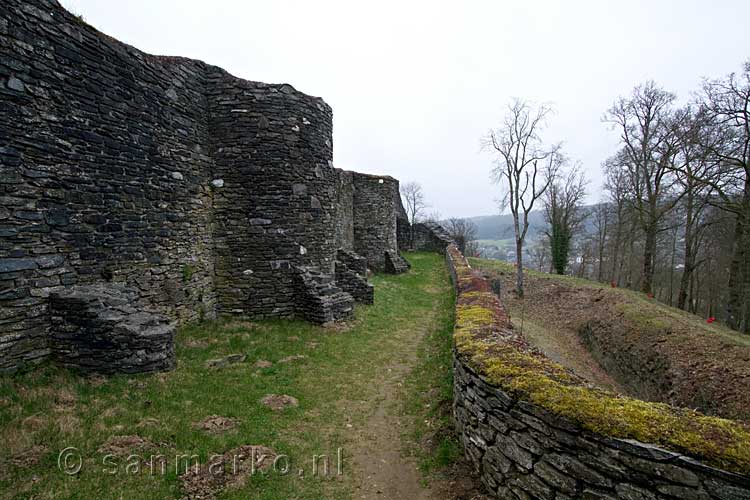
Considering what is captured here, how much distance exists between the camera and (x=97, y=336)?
6.01m

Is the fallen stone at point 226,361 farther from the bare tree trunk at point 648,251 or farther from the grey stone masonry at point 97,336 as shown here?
the bare tree trunk at point 648,251

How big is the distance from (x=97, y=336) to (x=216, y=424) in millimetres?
2545

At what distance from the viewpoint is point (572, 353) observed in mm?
13102

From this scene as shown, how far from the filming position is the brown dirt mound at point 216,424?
505cm

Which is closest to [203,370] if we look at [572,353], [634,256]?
[572,353]

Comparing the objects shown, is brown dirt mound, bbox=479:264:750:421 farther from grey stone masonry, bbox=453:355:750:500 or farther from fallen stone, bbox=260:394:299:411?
fallen stone, bbox=260:394:299:411

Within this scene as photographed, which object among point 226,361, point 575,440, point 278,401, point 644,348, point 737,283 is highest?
point 737,283

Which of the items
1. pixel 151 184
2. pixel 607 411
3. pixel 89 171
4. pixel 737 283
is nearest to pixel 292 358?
pixel 151 184

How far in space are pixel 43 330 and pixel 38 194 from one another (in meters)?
2.08

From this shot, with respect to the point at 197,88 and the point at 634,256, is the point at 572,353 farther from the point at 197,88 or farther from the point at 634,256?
the point at 634,256

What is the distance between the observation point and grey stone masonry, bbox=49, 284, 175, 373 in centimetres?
597

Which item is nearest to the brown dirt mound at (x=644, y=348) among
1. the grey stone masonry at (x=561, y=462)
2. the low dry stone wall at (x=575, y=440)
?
the low dry stone wall at (x=575, y=440)

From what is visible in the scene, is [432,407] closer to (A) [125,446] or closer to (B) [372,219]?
(A) [125,446]

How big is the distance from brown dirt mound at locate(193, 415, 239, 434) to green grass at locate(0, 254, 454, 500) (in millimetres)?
103
